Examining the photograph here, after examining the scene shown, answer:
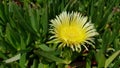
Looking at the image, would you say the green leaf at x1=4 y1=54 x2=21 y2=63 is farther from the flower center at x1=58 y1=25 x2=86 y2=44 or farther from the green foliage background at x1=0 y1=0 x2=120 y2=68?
the flower center at x1=58 y1=25 x2=86 y2=44

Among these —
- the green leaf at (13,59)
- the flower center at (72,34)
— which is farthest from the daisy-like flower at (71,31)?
the green leaf at (13,59)

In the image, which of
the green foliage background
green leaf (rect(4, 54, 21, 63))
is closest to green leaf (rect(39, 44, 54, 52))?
the green foliage background

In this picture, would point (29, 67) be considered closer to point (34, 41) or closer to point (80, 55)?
point (34, 41)

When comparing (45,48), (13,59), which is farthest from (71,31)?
(13,59)

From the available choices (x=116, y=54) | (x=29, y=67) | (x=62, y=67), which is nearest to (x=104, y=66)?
(x=116, y=54)

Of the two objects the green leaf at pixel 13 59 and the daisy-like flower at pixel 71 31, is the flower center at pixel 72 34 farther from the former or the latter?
the green leaf at pixel 13 59

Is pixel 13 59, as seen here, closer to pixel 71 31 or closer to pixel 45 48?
pixel 45 48

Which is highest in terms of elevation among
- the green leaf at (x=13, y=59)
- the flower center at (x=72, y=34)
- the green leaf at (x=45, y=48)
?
the flower center at (x=72, y=34)
